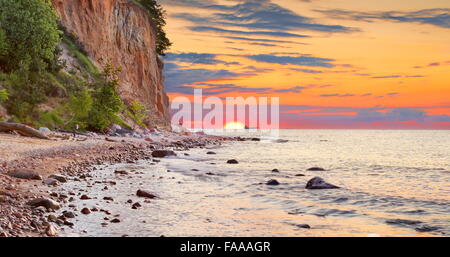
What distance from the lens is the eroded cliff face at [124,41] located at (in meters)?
61.9

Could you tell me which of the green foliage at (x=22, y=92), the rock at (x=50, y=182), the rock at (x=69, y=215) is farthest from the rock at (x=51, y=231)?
the green foliage at (x=22, y=92)

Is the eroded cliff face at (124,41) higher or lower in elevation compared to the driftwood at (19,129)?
higher

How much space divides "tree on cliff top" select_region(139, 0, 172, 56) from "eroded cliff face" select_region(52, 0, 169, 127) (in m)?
5.21

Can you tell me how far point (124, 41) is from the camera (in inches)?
2923

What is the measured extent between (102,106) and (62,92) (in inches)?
182

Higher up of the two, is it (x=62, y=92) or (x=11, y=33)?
(x=11, y=33)

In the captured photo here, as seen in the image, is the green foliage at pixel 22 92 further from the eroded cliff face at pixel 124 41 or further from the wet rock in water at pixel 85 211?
the wet rock in water at pixel 85 211

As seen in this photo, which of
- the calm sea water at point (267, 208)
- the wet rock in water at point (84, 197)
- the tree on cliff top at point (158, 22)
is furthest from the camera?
the tree on cliff top at point (158, 22)

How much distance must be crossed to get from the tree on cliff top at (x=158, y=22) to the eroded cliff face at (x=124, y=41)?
5.21 meters

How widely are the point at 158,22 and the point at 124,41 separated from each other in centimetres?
2120

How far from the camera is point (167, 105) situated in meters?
97.4

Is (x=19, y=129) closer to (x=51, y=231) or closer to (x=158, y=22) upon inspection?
(x=51, y=231)

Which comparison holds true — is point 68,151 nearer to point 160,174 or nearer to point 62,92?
point 160,174
